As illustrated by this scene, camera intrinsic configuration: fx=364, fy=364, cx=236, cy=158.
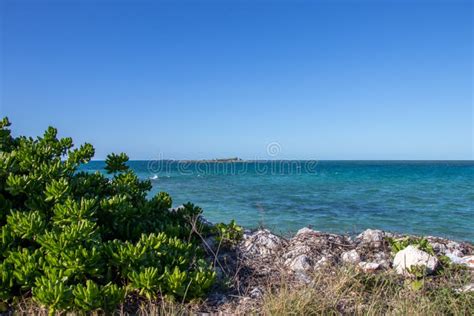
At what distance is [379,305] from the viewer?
2986 millimetres

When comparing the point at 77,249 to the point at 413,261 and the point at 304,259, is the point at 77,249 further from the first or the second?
the point at 413,261

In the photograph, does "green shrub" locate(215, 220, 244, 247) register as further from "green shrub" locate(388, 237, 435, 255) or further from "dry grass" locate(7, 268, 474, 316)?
"green shrub" locate(388, 237, 435, 255)

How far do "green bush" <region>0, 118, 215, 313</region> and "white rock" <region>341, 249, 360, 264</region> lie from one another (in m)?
1.62

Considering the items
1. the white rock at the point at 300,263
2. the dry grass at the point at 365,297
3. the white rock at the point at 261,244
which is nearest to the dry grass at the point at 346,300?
the dry grass at the point at 365,297

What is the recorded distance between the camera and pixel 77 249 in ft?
9.21

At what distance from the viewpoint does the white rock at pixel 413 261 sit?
3.71m

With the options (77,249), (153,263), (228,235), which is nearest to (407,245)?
(228,235)

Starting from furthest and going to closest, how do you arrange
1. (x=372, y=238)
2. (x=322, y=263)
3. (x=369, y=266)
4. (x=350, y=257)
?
(x=372, y=238) → (x=350, y=257) → (x=322, y=263) → (x=369, y=266)

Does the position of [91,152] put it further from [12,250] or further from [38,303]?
[38,303]

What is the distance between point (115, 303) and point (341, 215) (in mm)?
9904

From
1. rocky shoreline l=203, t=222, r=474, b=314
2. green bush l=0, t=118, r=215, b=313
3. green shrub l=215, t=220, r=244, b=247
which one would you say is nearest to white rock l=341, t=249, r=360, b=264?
rocky shoreline l=203, t=222, r=474, b=314

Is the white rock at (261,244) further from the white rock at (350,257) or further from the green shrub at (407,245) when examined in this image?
the green shrub at (407,245)

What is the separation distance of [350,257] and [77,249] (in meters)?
2.81

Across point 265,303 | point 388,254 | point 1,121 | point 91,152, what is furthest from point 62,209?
point 388,254
